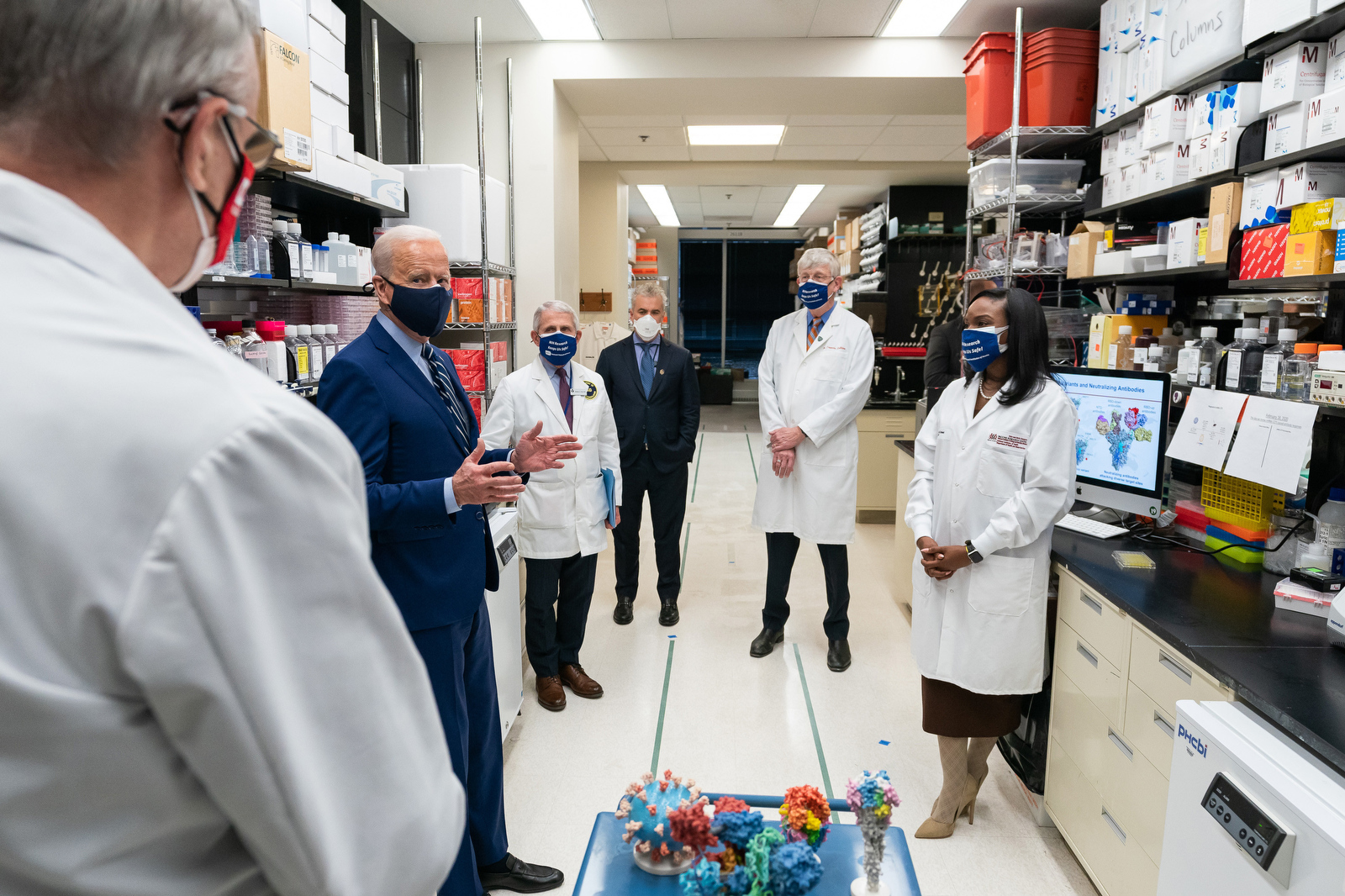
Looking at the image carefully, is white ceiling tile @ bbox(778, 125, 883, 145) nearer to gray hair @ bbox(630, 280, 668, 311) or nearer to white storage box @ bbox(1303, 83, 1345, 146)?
gray hair @ bbox(630, 280, 668, 311)

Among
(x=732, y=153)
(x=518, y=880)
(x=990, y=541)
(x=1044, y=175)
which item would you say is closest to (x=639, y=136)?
(x=732, y=153)

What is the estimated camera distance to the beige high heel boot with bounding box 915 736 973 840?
2.48 m

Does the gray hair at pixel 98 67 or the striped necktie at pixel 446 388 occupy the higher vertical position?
the gray hair at pixel 98 67

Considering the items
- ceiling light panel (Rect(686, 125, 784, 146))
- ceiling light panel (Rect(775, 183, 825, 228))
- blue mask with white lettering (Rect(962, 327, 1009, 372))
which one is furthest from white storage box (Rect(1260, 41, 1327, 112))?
ceiling light panel (Rect(775, 183, 825, 228))

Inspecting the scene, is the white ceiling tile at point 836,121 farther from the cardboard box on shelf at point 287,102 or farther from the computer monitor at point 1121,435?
the cardboard box on shelf at point 287,102

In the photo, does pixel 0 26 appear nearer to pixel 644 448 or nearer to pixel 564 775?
pixel 564 775

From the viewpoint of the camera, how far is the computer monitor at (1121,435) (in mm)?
2643

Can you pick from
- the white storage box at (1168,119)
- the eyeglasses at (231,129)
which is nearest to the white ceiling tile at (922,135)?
the white storage box at (1168,119)

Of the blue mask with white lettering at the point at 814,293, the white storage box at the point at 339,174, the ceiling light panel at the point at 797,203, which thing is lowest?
the blue mask with white lettering at the point at 814,293

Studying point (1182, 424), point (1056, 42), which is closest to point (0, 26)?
point (1182, 424)

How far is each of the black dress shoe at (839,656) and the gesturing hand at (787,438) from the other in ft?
3.04

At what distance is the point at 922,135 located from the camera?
651 centimetres

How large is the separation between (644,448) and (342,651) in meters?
3.69

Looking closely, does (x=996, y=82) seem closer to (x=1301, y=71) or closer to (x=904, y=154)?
(x=1301, y=71)
